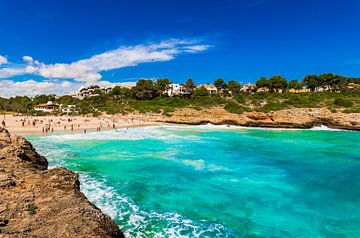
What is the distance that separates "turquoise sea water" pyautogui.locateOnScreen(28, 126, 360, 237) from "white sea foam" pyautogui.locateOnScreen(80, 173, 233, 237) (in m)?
0.04

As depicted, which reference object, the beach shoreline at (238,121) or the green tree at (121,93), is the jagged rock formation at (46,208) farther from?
the green tree at (121,93)

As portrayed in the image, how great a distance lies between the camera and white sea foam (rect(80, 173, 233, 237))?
1122 centimetres

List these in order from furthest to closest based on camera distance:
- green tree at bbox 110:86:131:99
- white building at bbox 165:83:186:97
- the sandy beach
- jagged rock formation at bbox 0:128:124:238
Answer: white building at bbox 165:83:186:97 < green tree at bbox 110:86:131:99 < the sandy beach < jagged rock formation at bbox 0:128:124:238

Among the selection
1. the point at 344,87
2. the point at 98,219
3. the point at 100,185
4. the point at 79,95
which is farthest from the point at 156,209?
the point at 79,95

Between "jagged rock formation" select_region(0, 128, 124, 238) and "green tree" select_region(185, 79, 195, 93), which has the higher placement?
"green tree" select_region(185, 79, 195, 93)

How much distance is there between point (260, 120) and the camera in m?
61.0

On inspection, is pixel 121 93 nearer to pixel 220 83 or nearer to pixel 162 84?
pixel 162 84

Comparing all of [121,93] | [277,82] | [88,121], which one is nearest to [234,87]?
[277,82]

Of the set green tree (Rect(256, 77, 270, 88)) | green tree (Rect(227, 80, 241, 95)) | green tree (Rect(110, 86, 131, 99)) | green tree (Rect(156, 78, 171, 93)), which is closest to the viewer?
green tree (Rect(256, 77, 270, 88))

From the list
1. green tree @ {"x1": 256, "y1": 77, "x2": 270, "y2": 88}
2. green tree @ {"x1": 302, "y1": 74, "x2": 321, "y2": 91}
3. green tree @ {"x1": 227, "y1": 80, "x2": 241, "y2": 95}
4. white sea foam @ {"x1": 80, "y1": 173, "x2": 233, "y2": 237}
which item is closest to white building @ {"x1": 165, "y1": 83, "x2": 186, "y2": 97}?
green tree @ {"x1": 227, "y1": 80, "x2": 241, "y2": 95}

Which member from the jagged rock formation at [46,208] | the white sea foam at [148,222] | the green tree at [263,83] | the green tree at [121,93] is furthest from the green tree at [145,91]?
the jagged rock formation at [46,208]

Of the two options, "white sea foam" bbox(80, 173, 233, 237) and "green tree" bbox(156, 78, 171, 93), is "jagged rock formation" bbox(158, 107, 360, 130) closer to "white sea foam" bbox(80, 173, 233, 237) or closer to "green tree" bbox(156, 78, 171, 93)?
"green tree" bbox(156, 78, 171, 93)

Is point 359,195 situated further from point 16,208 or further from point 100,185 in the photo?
point 16,208

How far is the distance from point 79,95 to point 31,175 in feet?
537
